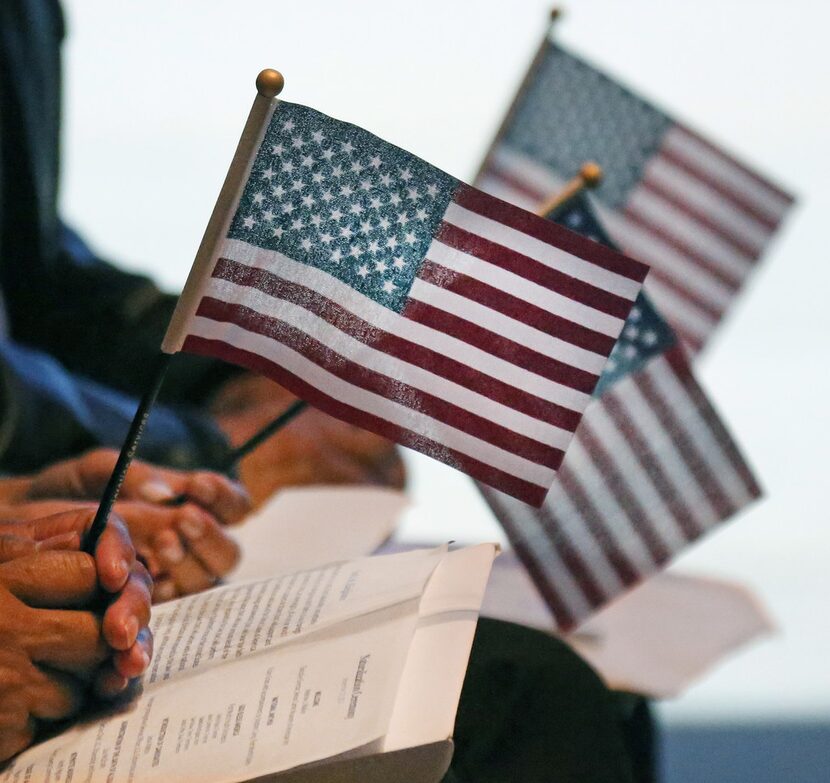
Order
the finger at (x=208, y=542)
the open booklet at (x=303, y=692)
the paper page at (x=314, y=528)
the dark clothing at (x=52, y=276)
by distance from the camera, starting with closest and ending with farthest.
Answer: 1. the open booklet at (x=303, y=692)
2. the finger at (x=208, y=542)
3. the paper page at (x=314, y=528)
4. the dark clothing at (x=52, y=276)

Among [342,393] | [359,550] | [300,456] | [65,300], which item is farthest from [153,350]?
[342,393]

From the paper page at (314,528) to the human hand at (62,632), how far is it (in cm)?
27

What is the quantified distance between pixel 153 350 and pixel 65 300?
17cm

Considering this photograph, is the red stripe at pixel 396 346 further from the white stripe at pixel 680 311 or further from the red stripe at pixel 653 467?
the white stripe at pixel 680 311

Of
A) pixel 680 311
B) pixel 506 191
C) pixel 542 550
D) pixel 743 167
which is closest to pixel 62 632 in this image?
pixel 542 550

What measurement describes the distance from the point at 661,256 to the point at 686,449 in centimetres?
35

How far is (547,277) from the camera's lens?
2.47ft

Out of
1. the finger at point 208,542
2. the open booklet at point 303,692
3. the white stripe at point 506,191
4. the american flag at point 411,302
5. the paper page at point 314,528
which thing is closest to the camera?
the open booklet at point 303,692

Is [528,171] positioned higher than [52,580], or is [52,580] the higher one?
[528,171]

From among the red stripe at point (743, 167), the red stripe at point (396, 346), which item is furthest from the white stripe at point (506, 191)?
the red stripe at point (396, 346)

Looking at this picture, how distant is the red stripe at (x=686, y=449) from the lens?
107 cm

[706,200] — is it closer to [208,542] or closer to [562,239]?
[562,239]

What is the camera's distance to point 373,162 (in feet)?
2.29

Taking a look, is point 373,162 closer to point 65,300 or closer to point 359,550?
point 359,550
